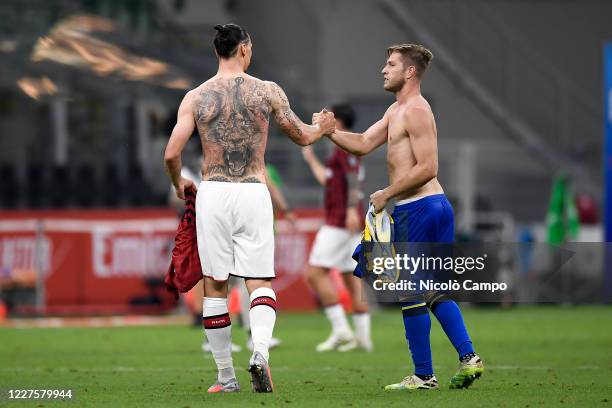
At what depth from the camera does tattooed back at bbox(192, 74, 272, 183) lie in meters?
9.80

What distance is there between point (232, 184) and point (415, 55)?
1546mm

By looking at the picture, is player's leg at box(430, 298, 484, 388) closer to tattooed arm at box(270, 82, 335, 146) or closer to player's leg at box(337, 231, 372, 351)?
tattooed arm at box(270, 82, 335, 146)

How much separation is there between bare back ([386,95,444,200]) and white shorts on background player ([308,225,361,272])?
491cm

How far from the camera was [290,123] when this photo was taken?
9992 mm

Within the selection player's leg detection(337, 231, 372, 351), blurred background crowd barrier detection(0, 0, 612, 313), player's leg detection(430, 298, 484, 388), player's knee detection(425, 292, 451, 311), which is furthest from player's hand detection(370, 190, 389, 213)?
blurred background crowd barrier detection(0, 0, 612, 313)

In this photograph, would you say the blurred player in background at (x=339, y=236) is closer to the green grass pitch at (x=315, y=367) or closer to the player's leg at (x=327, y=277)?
the player's leg at (x=327, y=277)

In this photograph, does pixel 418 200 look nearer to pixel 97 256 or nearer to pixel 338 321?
pixel 338 321

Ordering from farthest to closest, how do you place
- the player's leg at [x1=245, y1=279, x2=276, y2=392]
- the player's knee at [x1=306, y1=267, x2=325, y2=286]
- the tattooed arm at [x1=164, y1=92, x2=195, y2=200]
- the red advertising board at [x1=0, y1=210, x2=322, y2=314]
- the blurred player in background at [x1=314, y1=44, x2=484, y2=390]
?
the red advertising board at [x1=0, y1=210, x2=322, y2=314] → the player's knee at [x1=306, y1=267, x2=325, y2=286] → the blurred player in background at [x1=314, y1=44, x2=484, y2=390] → the tattooed arm at [x1=164, y1=92, x2=195, y2=200] → the player's leg at [x1=245, y1=279, x2=276, y2=392]

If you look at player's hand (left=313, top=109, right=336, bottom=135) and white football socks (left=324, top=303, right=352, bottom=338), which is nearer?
player's hand (left=313, top=109, right=336, bottom=135)

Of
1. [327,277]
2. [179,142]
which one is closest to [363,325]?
[327,277]

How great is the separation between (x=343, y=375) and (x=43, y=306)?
38.2 feet

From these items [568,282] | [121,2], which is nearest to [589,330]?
[568,282]

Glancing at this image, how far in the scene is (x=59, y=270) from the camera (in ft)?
74.3

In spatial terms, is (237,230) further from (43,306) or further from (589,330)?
(43,306)
